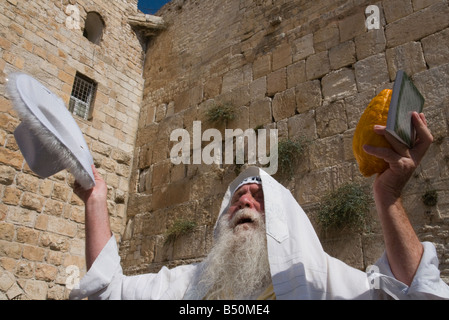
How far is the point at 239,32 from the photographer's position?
259 inches

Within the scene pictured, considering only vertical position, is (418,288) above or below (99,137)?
below

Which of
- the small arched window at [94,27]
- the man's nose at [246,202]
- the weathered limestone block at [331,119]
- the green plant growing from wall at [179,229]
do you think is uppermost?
the small arched window at [94,27]

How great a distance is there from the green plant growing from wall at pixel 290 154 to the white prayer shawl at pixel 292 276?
91.7 inches

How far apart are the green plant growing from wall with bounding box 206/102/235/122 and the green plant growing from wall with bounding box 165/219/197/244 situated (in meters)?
1.67

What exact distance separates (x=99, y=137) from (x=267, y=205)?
491 centimetres

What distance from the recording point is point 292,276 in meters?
1.89

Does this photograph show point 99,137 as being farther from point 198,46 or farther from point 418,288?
point 418,288

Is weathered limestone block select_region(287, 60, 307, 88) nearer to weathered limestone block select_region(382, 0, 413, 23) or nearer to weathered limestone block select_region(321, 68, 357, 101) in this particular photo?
weathered limestone block select_region(321, 68, 357, 101)

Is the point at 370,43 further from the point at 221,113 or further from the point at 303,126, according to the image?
the point at 221,113

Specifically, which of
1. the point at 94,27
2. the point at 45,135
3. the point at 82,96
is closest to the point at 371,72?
the point at 45,135

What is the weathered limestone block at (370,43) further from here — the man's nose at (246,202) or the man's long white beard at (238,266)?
the man's long white beard at (238,266)

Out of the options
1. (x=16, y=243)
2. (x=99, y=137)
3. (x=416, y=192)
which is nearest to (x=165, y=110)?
(x=99, y=137)

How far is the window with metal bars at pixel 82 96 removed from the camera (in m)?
6.50

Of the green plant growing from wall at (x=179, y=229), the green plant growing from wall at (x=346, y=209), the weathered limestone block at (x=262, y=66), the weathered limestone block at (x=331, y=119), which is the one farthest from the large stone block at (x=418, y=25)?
the green plant growing from wall at (x=179, y=229)
